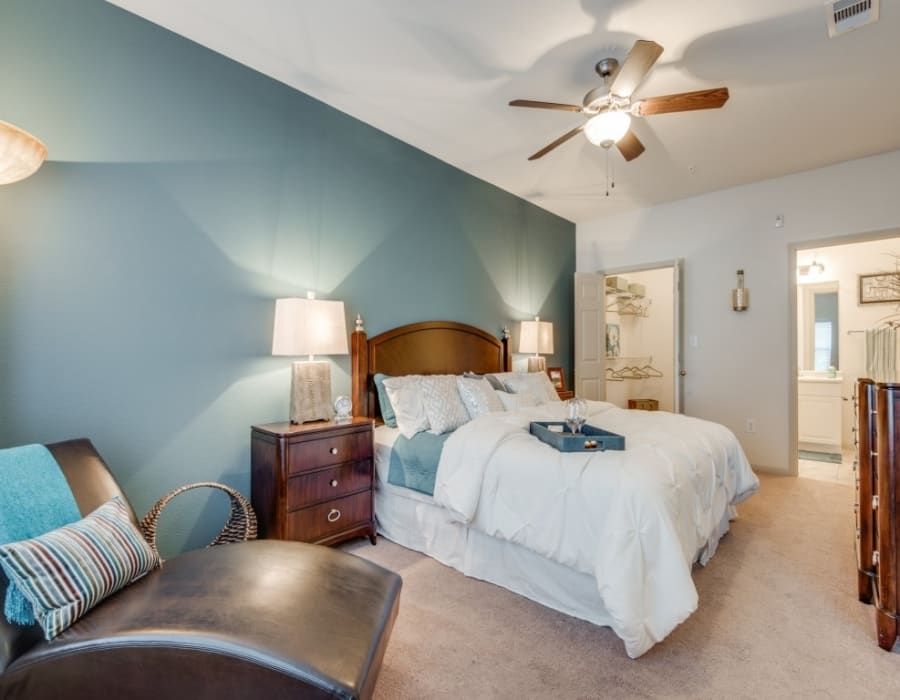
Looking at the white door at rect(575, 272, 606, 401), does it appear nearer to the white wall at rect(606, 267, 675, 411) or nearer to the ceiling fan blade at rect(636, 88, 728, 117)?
the white wall at rect(606, 267, 675, 411)

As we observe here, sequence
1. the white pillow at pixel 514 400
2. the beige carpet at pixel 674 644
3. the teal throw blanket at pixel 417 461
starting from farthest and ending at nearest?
1. the white pillow at pixel 514 400
2. the teal throw blanket at pixel 417 461
3. the beige carpet at pixel 674 644

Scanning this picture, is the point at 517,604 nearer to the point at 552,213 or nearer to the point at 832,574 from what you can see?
the point at 832,574

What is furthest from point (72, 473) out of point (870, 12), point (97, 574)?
point (870, 12)

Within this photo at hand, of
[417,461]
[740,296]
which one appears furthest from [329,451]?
[740,296]

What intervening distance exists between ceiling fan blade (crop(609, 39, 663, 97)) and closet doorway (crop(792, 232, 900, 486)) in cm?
400

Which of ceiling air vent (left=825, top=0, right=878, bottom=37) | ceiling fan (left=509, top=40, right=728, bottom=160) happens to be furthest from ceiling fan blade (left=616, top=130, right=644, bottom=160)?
ceiling air vent (left=825, top=0, right=878, bottom=37)

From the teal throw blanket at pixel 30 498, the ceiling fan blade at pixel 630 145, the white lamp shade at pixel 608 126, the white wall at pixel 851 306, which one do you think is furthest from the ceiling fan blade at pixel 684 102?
the white wall at pixel 851 306

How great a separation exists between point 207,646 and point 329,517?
1351 mm

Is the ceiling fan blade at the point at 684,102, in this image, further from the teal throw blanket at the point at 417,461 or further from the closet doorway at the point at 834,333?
the closet doorway at the point at 834,333

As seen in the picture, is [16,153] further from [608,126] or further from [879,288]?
[879,288]

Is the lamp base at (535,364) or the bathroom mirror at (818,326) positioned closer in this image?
the lamp base at (535,364)

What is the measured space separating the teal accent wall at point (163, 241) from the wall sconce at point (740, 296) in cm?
361

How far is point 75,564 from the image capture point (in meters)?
1.24

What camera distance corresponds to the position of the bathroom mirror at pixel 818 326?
552cm
